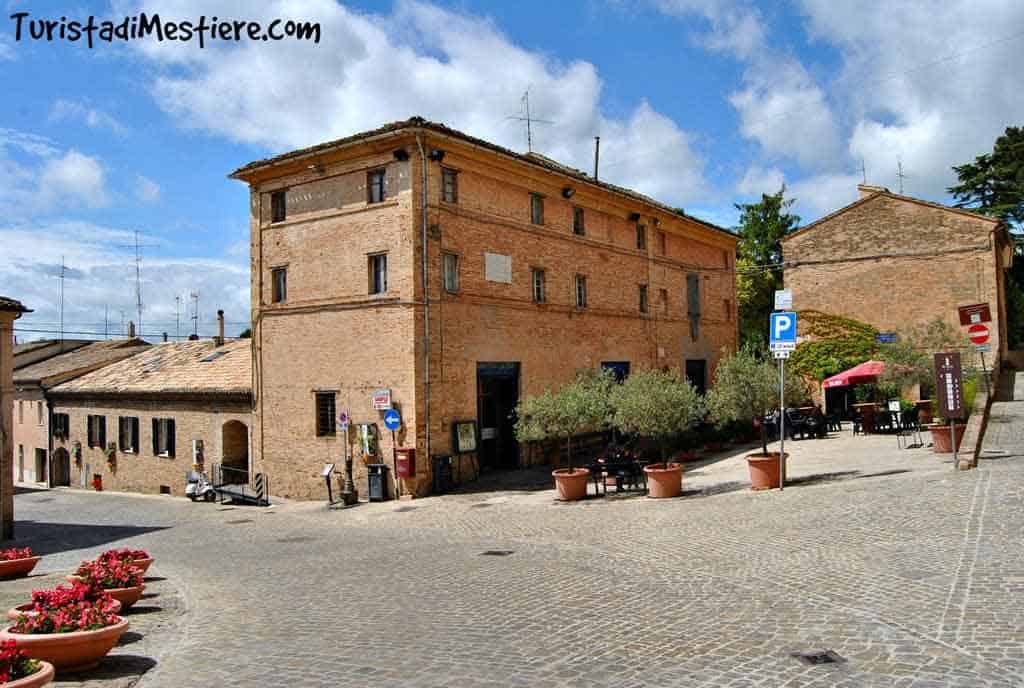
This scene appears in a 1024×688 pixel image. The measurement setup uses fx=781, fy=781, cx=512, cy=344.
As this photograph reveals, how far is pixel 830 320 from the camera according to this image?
36.4 metres

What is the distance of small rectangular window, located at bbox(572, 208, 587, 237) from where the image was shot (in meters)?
27.4

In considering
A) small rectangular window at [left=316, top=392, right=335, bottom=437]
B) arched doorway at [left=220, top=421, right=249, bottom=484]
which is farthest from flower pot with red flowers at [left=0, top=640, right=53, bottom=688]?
arched doorway at [left=220, top=421, right=249, bottom=484]

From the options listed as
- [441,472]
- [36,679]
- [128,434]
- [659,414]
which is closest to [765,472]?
[659,414]

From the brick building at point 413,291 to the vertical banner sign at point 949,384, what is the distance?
1193cm

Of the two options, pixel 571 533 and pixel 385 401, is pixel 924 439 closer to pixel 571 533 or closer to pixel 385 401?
pixel 571 533

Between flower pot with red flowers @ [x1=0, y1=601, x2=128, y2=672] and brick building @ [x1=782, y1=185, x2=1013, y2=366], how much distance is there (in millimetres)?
33718

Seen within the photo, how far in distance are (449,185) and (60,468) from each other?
25.2 metres

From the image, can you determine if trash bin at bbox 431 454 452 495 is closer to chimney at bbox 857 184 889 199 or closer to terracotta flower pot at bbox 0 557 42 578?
terracotta flower pot at bbox 0 557 42 578

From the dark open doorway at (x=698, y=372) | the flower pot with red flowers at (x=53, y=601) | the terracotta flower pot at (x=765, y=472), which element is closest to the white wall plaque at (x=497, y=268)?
the terracotta flower pot at (x=765, y=472)

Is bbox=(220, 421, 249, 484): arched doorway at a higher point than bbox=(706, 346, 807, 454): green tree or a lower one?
lower

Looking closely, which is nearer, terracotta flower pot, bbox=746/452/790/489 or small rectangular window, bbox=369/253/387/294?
terracotta flower pot, bbox=746/452/790/489

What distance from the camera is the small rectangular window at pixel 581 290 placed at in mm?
27491

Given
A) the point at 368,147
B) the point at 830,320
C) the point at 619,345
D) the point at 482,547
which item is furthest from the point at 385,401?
the point at 830,320

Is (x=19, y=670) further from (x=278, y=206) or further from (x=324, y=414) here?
(x=278, y=206)
